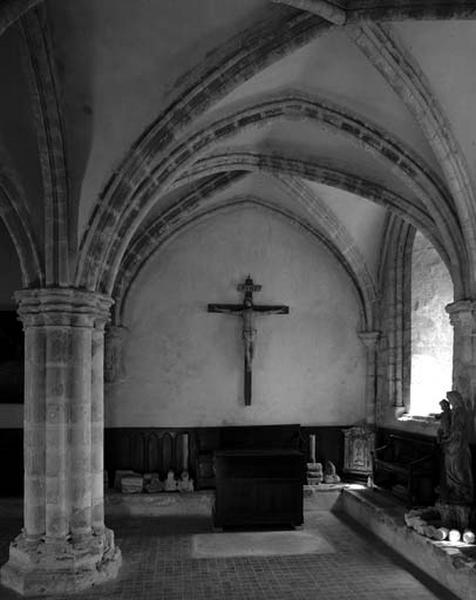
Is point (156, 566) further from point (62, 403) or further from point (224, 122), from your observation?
point (224, 122)

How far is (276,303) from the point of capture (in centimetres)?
1259

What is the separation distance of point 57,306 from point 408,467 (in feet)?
18.0

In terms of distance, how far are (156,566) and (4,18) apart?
632 centimetres

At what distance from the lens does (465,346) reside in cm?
860

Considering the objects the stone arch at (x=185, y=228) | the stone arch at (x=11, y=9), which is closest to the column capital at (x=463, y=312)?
the stone arch at (x=185, y=228)

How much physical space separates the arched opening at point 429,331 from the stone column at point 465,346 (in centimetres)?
210

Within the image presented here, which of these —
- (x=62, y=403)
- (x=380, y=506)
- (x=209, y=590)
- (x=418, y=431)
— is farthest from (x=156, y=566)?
(x=418, y=431)

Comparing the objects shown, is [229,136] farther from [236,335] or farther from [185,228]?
[236,335]

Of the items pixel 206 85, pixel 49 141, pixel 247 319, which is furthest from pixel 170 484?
pixel 206 85

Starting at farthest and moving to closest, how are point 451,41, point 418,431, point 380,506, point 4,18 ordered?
point 418,431, point 380,506, point 451,41, point 4,18

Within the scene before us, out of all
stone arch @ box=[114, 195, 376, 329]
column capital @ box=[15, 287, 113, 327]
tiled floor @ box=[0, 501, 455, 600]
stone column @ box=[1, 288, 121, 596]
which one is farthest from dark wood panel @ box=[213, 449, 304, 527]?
stone arch @ box=[114, 195, 376, 329]

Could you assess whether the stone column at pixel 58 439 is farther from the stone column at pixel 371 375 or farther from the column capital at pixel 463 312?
the stone column at pixel 371 375

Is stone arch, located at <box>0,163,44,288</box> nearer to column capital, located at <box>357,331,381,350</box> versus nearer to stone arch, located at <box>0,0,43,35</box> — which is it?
stone arch, located at <box>0,0,43,35</box>

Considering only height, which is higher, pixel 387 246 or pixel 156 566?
pixel 387 246
